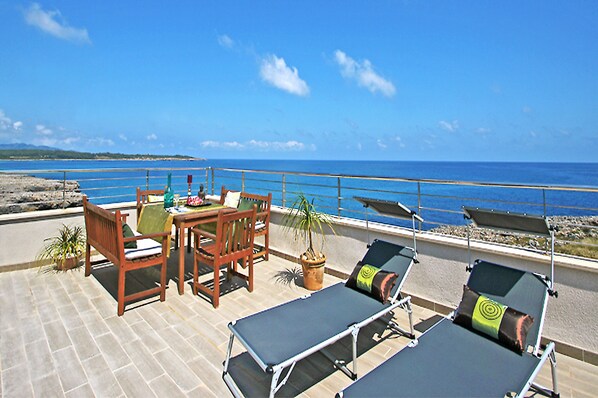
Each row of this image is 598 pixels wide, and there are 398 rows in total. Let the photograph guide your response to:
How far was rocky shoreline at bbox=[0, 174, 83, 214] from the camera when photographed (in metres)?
4.43

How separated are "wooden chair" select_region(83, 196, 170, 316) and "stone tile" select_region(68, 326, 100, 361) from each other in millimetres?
361

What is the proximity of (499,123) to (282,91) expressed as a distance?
5065 centimetres

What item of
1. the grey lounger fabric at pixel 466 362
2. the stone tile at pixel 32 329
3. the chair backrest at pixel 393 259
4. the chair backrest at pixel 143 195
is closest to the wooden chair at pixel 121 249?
the stone tile at pixel 32 329

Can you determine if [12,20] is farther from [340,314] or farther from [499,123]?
[499,123]

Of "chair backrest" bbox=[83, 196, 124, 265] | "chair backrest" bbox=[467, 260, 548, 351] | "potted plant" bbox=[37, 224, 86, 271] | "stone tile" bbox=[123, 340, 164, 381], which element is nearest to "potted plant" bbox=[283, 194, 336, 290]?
"chair backrest" bbox=[467, 260, 548, 351]

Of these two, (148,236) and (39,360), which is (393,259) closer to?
(148,236)

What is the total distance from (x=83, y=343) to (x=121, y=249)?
888 mm

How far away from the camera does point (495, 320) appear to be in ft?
7.06

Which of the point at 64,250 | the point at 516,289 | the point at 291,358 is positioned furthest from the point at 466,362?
the point at 64,250

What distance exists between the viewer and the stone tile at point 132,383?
6.64 feet

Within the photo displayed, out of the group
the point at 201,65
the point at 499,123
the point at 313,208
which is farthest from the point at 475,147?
the point at 313,208

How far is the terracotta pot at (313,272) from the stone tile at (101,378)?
224 cm

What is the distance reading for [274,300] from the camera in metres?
3.55

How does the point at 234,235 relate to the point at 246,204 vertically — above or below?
below
